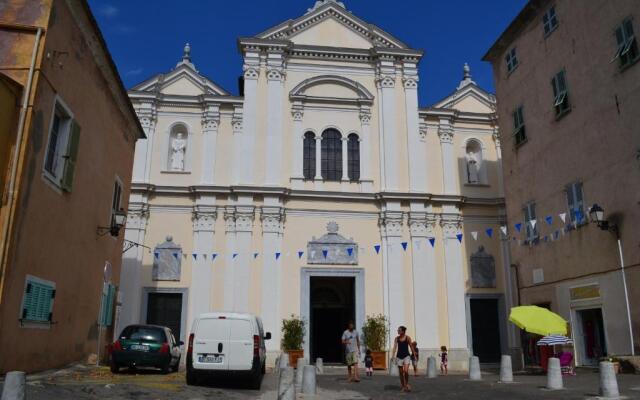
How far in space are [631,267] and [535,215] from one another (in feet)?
16.4

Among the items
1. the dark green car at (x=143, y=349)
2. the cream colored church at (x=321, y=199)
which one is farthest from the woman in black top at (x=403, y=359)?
the cream colored church at (x=321, y=199)

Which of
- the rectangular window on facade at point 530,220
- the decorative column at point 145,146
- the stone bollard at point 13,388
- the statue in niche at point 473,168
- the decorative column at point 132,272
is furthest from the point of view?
the statue in niche at point 473,168

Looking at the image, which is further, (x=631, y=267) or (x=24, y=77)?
(x=631, y=267)

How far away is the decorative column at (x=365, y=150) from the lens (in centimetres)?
2536

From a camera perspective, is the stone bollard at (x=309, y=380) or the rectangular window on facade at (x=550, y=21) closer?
the stone bollard at (x=309, y=380)

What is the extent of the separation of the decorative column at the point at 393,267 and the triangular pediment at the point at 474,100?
297 inches

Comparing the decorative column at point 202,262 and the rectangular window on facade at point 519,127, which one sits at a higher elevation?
the rectangular window on facade at point 519,127

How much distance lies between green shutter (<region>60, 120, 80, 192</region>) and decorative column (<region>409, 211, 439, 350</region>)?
51.4ft

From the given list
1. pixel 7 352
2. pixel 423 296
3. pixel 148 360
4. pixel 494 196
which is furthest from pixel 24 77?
pixel 494 196

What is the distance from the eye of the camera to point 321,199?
24.8 metres

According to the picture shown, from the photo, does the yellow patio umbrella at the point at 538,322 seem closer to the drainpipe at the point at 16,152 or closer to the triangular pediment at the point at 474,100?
the drainpipe at the point at 16,152

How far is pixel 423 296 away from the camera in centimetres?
2398

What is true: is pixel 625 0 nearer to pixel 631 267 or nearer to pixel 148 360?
pixel 631 267

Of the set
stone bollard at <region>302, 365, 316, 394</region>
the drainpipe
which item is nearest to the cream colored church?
stone bollard at <region>302, 365, 316, 394</region>
